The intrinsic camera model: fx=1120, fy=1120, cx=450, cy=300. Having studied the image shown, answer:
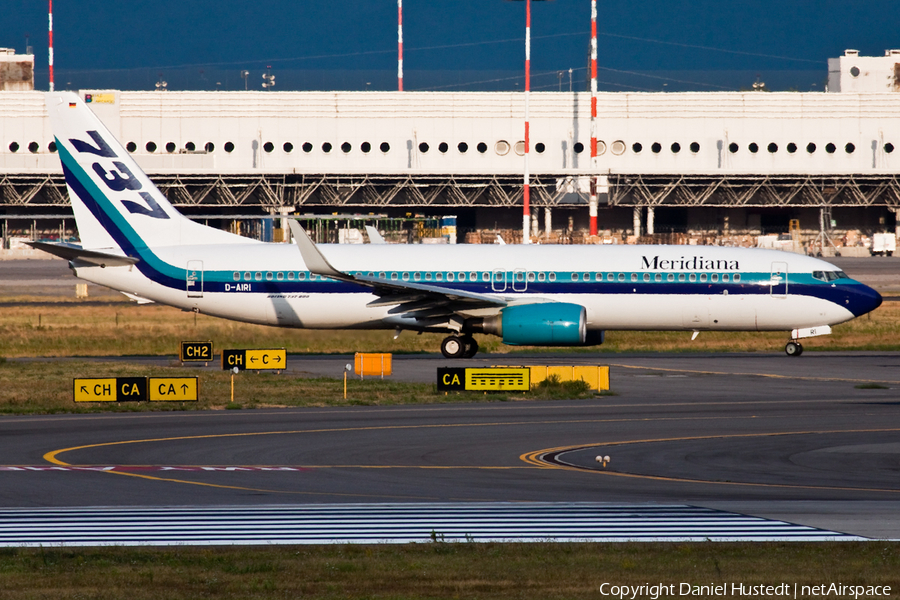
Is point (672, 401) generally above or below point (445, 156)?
below

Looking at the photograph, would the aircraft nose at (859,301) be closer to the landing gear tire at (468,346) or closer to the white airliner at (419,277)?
the white airliner at (419,277)

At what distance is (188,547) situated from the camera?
14141 millimetres

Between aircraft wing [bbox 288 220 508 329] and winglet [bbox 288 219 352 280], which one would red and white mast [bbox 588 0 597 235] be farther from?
winglet [bbox 288 219 352 280]

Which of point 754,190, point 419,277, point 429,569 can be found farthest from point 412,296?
point 754,190

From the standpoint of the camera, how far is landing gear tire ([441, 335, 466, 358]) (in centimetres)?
4197

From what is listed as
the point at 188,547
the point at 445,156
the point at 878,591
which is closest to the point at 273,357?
the point at 188,547

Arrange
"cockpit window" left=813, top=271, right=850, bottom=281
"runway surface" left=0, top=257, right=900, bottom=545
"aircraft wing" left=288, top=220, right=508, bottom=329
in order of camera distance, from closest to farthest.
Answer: "runway surface" left=0, top=257, right=900, bottom=545, "aircraft wing" left=288, top=220, right=508, bottom=329, "cockpit window" left=813, top=271, right=850, bottom=281

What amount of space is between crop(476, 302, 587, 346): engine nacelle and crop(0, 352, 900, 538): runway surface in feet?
19.0

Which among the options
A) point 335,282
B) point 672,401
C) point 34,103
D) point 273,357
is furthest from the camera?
point 34,103

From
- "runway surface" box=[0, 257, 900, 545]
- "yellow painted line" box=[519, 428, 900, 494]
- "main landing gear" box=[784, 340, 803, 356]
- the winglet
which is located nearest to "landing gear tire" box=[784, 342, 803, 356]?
"main landing gear" box=[784, 340, 803, 356]

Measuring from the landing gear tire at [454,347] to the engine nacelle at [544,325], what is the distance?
2319 mm

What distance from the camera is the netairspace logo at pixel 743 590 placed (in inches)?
469

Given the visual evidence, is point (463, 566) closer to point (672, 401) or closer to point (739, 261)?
point (672, 401)

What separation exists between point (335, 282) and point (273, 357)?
15.0 feet
